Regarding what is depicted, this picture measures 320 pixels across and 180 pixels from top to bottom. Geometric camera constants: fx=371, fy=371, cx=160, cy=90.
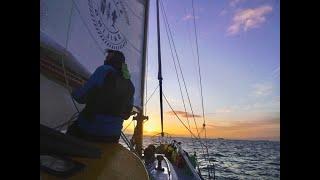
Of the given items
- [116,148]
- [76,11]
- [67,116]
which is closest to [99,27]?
[76,11]

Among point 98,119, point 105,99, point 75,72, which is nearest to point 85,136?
point 98,119

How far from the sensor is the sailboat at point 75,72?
6.63ft

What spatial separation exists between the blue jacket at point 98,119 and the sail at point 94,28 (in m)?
0.45

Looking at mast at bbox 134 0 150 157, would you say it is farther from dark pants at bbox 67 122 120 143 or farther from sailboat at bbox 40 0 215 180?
dark pants at bbox 67 122 120 143

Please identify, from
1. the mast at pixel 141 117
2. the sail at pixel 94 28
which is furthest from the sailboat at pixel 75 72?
the mast at pixel 141 117

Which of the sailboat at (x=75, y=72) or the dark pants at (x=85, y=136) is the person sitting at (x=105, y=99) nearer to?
the dark pants at (x=85, y=136)

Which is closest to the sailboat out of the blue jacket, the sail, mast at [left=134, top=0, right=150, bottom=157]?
the sail

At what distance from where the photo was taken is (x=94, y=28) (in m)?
3.45

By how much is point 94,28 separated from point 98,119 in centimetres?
115

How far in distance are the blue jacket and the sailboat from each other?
0.39 ft

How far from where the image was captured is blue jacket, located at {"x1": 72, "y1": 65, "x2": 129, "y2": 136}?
2467 millimetres

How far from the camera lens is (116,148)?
2553mm
